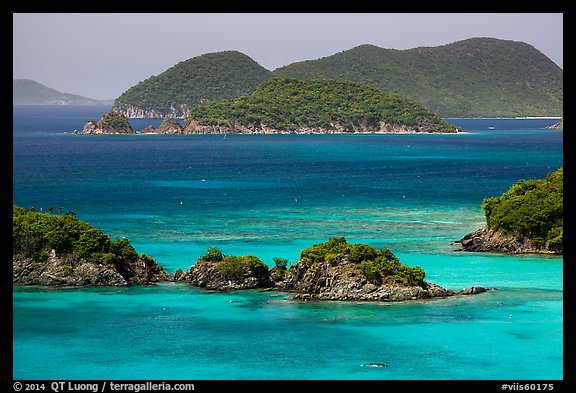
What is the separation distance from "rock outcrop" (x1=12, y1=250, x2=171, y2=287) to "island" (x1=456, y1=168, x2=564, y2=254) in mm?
25683

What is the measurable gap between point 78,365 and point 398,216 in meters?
56.1

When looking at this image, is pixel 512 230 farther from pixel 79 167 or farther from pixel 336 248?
pixel 79 167

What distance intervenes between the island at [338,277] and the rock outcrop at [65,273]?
5349 mm

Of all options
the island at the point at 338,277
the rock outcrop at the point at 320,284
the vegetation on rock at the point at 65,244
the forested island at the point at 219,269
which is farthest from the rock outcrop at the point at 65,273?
the island at the point at 338,277

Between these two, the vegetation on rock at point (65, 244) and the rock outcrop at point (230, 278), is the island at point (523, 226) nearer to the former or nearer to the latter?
the rock outcrop at point (230, 278)

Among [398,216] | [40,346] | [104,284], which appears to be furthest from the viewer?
[398,216]

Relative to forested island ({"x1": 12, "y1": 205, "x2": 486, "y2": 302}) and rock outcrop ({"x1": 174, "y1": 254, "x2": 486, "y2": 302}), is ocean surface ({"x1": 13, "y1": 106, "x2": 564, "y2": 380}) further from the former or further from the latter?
forested island ({"x1": 12, "y1": 205, "x2": 486, "y2": 302})

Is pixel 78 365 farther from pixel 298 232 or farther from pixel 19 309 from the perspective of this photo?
pixel 298 232

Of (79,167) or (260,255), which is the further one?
(79,167)

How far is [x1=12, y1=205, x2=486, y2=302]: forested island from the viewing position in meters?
53.6

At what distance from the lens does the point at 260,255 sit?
231ft
